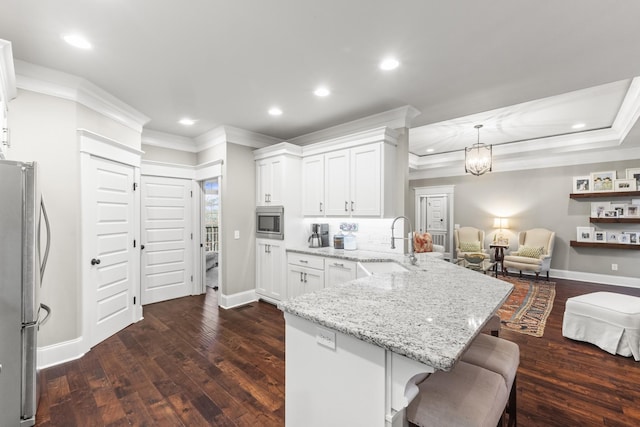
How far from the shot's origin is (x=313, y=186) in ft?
13.9

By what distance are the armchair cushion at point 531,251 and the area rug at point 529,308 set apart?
0.55m

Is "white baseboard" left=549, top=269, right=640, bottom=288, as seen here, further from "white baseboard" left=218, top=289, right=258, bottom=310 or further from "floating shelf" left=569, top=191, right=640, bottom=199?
"white baseboard" left=218, top=289, right=258, bottom=310

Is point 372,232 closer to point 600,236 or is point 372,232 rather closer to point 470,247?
point 470,247

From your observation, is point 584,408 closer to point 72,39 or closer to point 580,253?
point 72,39

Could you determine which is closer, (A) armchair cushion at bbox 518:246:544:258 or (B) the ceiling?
(B) the ceiling

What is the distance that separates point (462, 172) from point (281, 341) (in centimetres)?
651

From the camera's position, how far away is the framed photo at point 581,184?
5695mm

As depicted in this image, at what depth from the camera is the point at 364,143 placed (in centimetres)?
359

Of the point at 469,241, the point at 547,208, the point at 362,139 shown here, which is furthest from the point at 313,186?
the point at 547,208

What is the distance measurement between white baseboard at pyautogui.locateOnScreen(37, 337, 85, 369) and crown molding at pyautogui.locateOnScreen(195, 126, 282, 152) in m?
3.06

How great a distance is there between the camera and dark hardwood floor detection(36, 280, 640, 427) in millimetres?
2012

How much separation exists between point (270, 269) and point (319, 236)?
3.12 ft

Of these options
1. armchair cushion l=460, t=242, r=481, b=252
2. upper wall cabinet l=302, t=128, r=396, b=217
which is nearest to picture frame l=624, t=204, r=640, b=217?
armchair cushion l=460, t=242, r=481, b=252

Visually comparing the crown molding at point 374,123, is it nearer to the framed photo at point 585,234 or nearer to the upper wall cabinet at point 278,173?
the upper wall cabinet at point 278,173
